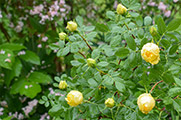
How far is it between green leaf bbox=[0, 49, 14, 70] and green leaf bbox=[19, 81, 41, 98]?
0.16 meters

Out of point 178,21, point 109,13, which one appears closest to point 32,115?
point 109,13

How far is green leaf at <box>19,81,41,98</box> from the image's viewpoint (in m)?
1.08

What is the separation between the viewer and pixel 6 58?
3.43 ft

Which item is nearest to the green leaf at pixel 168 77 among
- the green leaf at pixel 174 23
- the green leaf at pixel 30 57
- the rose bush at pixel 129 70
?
the rose bush at pixel 129 70

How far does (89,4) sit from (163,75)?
5.18ft

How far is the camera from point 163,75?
46 cm

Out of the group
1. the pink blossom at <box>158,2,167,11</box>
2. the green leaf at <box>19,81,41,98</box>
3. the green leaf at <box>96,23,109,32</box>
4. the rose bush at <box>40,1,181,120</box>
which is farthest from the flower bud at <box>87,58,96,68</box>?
the pink blossom at <box>158,2,167,11</box>

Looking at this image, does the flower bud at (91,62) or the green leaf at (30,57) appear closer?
the flower bud at (91,62)

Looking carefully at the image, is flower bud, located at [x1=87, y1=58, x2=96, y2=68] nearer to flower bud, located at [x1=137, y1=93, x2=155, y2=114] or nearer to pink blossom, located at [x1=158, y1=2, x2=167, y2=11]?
flower bud, located at [x1=137, y1=93, x2=155, y2=114]

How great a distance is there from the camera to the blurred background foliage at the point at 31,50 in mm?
1142

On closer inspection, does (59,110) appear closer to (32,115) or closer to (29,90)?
(29,90)

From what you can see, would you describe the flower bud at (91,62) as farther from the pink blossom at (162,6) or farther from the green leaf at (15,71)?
the pink blossom at (162,6)

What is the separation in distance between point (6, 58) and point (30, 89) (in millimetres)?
213

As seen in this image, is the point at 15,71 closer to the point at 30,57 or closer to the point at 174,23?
the point at 30,57
